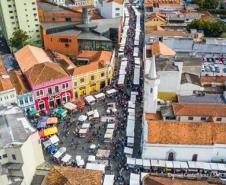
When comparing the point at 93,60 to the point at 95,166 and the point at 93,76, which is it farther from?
the point at 95,166

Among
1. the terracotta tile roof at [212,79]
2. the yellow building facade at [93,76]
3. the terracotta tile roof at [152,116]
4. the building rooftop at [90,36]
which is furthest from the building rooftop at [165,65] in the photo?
the building rooftop at [90,36]

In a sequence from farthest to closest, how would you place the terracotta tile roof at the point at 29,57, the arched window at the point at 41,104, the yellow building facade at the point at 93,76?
the terracotta tile roof at the point at 29,57
the yellow building facade at the point at 93,76
the arched window at the point at 41,104

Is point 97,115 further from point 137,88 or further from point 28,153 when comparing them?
point 28,153

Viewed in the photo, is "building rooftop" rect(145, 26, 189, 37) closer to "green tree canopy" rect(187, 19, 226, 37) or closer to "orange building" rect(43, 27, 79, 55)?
"green tree canopy" rect(187, 19, 226, 37)

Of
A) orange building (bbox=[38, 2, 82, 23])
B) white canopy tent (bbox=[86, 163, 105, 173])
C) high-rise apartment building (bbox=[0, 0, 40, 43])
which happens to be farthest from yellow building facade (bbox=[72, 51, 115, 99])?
high-rise apartment building (bbox=[0, 0, 40, 43])

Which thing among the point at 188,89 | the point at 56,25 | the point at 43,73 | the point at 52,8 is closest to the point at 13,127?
the point at 43,73

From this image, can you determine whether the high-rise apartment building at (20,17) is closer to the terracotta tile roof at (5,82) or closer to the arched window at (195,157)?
the terracotta tile roof at (5,82)

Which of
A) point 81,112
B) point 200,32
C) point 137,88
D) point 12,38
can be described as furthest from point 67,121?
point 200,32
